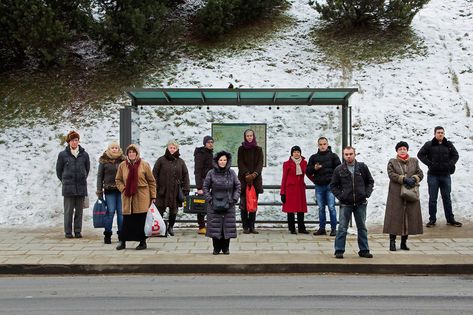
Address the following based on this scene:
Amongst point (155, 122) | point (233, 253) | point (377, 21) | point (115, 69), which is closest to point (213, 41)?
point (115, 69)

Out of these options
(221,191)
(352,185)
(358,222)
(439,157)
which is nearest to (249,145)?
(221,191)

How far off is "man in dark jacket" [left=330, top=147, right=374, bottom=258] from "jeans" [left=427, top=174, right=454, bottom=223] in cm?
332

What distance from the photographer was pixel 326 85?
18.2 meters

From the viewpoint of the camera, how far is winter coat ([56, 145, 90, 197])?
38.0 feet

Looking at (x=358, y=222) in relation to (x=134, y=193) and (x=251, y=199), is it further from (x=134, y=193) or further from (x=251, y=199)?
(x=134, y=193)

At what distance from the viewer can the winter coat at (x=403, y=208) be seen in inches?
388

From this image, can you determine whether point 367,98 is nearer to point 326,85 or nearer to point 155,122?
point 326,85

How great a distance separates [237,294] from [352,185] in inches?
116

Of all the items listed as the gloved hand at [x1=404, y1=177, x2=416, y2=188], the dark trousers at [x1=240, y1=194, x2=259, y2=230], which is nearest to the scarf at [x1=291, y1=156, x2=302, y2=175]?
the dark trousers at [x1=240, y1=194, x2=259, y2=230]

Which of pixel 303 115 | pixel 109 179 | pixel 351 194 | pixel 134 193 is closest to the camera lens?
pixel 351 194

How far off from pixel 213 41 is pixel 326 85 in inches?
185

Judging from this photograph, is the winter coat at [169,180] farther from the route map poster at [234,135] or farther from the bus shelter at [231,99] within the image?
the route map poster at [234,135]

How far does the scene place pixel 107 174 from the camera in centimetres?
1091

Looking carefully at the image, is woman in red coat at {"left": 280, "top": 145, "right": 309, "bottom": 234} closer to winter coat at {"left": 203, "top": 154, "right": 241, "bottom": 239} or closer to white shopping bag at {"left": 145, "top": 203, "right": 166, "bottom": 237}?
winter coat at {"left": 203, "top": 154, "right": 241, "bottom": 239}
